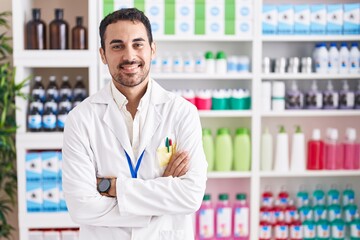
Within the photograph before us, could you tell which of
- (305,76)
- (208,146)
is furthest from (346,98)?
(208,146)

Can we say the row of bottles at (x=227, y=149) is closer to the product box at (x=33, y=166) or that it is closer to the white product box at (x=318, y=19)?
the white product box at (x=318, y=19)

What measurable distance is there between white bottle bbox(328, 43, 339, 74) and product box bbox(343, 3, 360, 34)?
0.14m

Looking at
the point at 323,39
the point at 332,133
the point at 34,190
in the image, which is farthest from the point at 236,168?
the point at 34,190

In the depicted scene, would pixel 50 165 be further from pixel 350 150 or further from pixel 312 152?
pixel 350 150

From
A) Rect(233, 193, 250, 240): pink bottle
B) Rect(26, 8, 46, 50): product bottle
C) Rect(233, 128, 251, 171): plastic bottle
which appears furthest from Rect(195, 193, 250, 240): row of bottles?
Rect(26, 8, 46, 50): product bottle

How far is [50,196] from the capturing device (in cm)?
369

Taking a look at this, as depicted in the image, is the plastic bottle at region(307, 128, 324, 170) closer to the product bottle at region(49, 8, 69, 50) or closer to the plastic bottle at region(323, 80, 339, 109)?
the plastic bottle at region(323, 80, 339, 109)

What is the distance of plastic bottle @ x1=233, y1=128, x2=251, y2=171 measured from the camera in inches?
156

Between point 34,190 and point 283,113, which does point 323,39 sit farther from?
point 34,190

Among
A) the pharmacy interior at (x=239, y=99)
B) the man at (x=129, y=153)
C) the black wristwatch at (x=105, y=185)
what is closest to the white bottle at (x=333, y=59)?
the pharmacy interior at (x=239, y=99)

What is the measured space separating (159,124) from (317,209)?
2.47 metres

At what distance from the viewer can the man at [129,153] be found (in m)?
1.95

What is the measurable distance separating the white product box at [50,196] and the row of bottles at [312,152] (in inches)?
56.0

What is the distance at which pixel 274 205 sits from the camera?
13.9 ft
